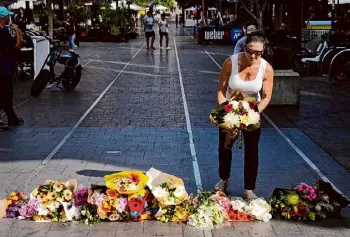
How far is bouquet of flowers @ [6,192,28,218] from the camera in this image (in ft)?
19.8

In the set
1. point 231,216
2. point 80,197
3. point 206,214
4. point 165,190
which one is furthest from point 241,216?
point 80,197

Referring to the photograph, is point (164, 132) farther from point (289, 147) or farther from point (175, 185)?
point (175, 185)

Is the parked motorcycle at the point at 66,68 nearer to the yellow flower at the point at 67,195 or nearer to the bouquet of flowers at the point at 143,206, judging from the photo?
the yellow flower at the point at 67,195

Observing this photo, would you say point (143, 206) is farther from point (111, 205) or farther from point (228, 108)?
point (228, 108)

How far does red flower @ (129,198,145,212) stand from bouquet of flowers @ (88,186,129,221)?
0.07m

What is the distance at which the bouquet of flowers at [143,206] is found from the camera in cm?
582

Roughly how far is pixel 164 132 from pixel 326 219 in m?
4.54

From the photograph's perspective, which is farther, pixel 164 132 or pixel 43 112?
pixel 43 112

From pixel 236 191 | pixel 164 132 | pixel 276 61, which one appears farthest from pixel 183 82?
pixel 236 191

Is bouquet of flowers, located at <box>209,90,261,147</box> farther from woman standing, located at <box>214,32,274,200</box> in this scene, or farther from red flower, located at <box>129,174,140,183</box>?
red flower, located at <box>129,174,140,183</box>

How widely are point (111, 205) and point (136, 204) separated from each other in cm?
24

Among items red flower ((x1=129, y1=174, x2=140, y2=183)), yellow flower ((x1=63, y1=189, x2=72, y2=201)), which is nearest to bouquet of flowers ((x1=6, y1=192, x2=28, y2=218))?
yellow flower ((x1=63, y1=189, x2=72, y2=201))

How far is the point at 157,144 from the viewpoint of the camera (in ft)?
30.2

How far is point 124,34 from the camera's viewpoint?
38031mm
